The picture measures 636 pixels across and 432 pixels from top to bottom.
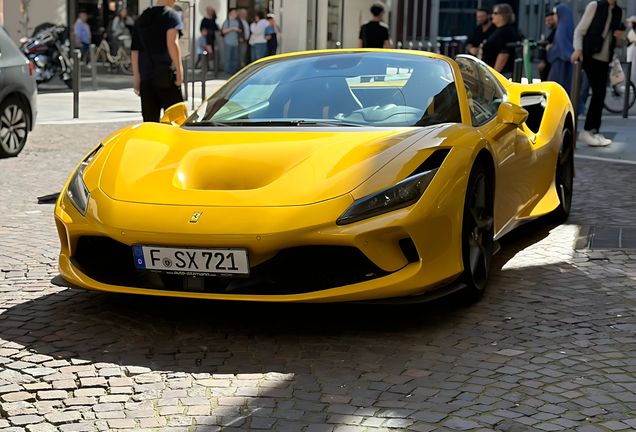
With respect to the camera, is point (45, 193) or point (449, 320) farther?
point (45, 193)

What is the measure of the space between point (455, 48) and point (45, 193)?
32.9m

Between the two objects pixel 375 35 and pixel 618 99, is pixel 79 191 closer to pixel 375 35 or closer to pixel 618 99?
pixel 375 35

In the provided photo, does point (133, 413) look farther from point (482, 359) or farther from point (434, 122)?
point (434, 122)

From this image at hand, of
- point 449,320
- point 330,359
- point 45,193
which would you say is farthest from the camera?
point 45,193

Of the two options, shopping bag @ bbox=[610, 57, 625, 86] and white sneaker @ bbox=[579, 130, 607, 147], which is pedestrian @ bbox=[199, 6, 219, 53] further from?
white sneaker @ bbox=[579, 130, 607, 147]

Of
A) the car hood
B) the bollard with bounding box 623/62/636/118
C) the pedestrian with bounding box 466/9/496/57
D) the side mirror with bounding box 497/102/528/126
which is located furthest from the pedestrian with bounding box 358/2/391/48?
the car hood

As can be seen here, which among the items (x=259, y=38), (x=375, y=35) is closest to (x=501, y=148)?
(x=375, y=35)

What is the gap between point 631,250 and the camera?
5621 millimetres

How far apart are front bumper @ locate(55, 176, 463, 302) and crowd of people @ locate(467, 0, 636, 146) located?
7616 millimetres

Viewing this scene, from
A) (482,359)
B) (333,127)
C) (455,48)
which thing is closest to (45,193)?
(333,127)

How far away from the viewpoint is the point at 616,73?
15.4 metres

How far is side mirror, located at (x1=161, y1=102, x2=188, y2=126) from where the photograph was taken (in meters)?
5.05

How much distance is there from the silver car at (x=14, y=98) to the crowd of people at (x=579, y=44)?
18.7 ft

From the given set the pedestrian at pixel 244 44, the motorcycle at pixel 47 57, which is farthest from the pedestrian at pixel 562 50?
the pedestrian at pixel 244 44
